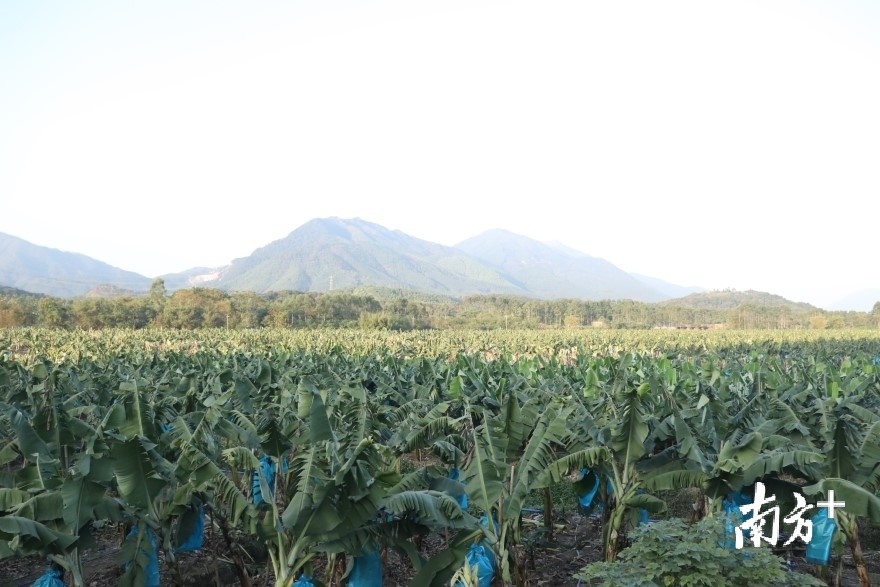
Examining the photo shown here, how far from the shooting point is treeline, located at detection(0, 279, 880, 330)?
84.9 metres

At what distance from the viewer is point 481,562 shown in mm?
6645

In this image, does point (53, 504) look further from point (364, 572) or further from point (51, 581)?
point (364, 572)

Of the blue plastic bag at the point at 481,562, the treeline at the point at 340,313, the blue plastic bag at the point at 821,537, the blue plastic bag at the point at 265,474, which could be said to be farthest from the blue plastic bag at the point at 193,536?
the treeline at the point at 340,313

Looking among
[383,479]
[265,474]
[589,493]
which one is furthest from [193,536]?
[589,493]

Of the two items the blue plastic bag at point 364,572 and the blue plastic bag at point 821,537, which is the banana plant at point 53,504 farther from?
the blue plastic bag at point 821,537

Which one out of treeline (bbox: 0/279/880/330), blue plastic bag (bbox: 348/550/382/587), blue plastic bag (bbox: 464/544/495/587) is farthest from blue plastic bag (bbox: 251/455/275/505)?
treeline (bbox: 0/279/880/330)

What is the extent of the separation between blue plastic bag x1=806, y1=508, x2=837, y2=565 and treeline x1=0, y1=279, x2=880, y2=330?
3116 inches

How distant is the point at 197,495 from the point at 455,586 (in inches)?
115

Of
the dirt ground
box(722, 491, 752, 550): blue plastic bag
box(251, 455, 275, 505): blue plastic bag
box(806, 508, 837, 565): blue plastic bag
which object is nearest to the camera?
box(722, 491, 752, 550): blue plastic bag

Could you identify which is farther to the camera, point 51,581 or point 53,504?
point 51,581

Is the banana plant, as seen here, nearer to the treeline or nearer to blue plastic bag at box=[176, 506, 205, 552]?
blue plastic bag at box=[176, 506, 205, 552]

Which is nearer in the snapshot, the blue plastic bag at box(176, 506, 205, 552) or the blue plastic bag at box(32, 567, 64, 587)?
the blue plastic bag at box(32, 567, 64, 587)

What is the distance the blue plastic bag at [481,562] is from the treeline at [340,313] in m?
79.4

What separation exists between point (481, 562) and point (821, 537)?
390cm
